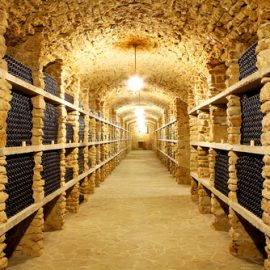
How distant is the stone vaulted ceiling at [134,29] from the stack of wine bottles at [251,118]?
3.10 feet

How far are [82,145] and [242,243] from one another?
15.6 ft

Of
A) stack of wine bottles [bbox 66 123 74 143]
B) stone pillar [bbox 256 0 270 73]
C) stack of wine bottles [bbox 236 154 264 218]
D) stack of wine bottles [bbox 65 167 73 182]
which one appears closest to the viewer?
stone pillar [bbox 256 0 270 73]

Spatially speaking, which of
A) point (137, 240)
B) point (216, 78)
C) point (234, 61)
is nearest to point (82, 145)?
point (137, 240)

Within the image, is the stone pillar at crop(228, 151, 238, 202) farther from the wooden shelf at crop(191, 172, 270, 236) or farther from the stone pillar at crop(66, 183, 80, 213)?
the stone pillar at crop(66, 183, 80, 213)

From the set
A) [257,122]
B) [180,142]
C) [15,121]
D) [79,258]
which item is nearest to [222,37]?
[257,122]

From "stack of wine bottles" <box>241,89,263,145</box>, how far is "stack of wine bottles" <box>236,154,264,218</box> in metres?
0.25

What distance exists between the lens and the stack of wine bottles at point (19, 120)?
13.8ft

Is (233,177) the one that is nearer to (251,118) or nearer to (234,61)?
(251,118)

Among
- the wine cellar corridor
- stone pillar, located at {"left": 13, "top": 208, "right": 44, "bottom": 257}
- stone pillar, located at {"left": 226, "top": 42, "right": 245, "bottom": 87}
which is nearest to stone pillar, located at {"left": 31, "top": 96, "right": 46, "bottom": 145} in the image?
the wine cellar corridor

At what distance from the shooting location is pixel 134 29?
6320mm

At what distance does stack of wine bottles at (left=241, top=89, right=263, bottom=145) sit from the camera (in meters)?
4.19

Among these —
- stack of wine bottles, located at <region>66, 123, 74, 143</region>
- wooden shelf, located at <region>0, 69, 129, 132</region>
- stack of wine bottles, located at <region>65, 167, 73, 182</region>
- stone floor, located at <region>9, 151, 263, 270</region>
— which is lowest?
stone floor, located at <region>9, 151, 263, 270</region>

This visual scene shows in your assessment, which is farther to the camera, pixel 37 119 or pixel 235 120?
pixel 37 119

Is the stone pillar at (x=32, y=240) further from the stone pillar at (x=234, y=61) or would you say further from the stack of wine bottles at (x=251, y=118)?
the stone pillar at (x=234, y=61)
